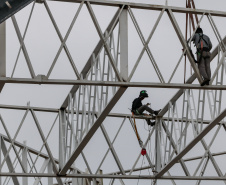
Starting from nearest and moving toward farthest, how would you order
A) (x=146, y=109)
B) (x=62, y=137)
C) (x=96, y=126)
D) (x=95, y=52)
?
(x=96, y=126)
(x=95, y=52)
(x=62, y=137)
(x=146, y=109)

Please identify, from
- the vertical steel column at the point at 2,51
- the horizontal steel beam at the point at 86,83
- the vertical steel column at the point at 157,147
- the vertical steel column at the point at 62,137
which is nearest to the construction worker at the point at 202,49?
the horizontal steel beam at the point at 86,83

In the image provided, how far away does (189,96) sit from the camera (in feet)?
87.9

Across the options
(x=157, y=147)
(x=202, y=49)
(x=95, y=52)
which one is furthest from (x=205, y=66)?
(x=157, y=147)

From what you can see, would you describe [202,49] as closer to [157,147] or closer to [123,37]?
[123,37]

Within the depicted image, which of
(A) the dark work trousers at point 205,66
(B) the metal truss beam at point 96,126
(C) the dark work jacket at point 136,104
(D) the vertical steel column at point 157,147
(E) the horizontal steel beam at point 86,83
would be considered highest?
(C) the dark work jacket at point 136,104

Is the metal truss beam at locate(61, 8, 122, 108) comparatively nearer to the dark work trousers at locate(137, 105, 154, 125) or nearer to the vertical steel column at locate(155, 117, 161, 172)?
the dark work trousers at locate(137, 105, 154, 125)

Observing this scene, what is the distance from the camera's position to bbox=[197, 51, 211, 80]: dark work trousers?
22.1m

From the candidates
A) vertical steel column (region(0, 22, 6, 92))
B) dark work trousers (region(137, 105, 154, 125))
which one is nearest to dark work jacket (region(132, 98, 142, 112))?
dark work trousers (region(137, 105, 154, 125))

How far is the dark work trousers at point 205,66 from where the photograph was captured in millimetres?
22073

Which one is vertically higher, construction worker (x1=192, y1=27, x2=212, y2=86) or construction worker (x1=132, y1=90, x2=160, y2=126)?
construction worker (x1=132, y1=90, x2=160, y2=126)

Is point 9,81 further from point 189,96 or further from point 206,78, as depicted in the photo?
point 189,96

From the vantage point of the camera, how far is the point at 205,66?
22.7 meters

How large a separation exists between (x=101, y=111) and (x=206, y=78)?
3.50 m

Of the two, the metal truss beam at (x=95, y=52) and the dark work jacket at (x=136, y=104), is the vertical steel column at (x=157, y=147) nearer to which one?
the dark work jacket at (x=136, y=104)
